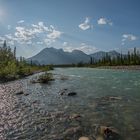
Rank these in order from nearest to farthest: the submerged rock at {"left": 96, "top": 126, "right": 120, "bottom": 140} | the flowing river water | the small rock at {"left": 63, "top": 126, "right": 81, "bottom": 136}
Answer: the submerged rock at {"left": 96, "top": 126, "right": 120, "bottom": 140}, the flowing river water, the small rock at {"left": 63, "top": 126, "right": 81, "bottom": 136}

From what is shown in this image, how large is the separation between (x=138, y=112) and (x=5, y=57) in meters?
64.1

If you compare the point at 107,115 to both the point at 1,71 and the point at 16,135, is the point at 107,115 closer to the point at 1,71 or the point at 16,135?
the point at 16,135

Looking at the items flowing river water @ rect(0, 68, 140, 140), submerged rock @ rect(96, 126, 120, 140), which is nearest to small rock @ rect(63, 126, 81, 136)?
flowing river water @ rect(0, 68, 140, 140)

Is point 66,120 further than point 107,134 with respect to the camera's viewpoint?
Yes

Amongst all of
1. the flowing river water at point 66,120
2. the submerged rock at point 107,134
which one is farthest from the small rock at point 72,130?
the submerged rock at point 107,134

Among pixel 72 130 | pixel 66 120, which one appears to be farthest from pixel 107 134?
pixel 66 120

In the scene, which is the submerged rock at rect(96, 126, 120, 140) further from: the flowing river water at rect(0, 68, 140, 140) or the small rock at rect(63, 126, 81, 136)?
the small rock at rect(63, 126, 81, 136)

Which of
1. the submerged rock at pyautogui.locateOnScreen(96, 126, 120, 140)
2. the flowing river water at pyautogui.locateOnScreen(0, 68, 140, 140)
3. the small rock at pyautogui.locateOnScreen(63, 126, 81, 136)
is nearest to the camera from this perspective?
the submerged rock at pyautogui.locateOnScreen(96, 126, 120, 140)

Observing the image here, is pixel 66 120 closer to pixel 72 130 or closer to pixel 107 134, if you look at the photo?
pixel 72 130

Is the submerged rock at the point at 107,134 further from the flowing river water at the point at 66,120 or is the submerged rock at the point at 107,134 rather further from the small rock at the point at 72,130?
the small rock at the point at 72,130

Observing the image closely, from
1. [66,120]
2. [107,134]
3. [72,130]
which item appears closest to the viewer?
[107,134]

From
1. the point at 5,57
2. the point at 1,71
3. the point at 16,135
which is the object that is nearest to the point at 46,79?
the point at 1,71

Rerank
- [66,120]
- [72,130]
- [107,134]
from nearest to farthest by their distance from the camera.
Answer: [107,134], [72,130], [66,120]

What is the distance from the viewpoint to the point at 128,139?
10117mm
